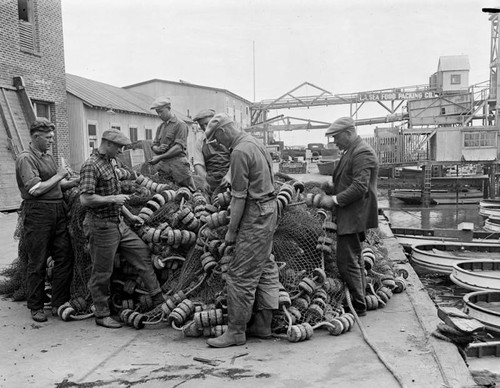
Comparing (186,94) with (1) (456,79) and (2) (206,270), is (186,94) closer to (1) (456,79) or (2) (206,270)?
(1) (456,79)

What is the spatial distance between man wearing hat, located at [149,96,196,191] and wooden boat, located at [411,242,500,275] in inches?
286

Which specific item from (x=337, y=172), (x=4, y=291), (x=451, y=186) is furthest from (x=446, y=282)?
(x=451, y=186)

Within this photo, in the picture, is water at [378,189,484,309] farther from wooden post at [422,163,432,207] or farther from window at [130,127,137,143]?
window at [130,127,137,143]

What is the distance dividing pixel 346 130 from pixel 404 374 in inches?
104

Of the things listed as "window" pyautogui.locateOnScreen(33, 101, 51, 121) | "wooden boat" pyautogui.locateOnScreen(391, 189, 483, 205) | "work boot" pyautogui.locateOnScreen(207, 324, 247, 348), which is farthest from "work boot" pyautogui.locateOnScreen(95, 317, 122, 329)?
"wooden boat" pyautogui.locateOnScreen(391, 189, 483, 205)

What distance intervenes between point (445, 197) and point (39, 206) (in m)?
32.0

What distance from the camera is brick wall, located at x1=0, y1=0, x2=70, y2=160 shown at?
16594 millimetres

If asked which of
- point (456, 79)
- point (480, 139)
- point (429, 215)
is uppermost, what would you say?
point (456, 79)

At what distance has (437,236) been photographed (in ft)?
51.8

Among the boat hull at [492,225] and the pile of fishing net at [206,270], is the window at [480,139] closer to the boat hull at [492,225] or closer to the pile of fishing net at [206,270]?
the boat hull at [492,225]

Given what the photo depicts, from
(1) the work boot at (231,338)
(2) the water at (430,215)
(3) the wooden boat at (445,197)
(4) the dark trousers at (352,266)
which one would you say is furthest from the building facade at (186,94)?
(1) the work boot at (231,338)

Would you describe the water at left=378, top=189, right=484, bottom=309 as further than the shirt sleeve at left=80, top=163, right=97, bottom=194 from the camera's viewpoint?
Yes

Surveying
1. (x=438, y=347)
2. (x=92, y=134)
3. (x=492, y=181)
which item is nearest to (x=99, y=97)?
(x=92, y=134)

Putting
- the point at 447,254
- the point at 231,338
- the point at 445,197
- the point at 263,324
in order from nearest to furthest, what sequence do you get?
1. the point at 231,338
2. the point at 263,324
3. the point at 447,254
4. the point at 445,197
